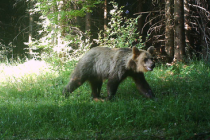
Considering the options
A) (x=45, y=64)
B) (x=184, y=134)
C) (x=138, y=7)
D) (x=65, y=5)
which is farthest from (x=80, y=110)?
(x=138, y=7)

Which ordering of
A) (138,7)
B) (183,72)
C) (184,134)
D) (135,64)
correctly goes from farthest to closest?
(138,7)
(183,72)
(135,64)
(184,134)

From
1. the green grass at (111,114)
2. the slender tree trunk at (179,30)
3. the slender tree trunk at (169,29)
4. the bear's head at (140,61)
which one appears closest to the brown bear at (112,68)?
the bear's head at (140,61)

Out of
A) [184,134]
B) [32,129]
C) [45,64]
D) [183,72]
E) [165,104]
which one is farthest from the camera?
[45,64]

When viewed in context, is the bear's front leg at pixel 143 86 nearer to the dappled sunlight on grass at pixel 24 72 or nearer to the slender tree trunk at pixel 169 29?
the dappled sunlight on grass at pixel 24 72

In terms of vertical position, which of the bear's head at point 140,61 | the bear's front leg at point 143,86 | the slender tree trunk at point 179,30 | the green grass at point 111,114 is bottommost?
the green grass at point 111,114

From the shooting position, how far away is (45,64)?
11.1 metres

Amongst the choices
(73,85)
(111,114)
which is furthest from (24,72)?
(111,114)

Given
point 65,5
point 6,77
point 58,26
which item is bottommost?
point 6,77

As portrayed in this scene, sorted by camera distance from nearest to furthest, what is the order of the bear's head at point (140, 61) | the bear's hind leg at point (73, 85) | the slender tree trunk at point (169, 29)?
the bear's head at point (140, 61)
the bear's hind leg at point (73, 85)
the slender tree trunk at point (169, 29)

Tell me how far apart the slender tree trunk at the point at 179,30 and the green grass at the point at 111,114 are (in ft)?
7.29

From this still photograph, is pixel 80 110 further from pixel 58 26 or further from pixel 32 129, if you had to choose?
pixel 58 26

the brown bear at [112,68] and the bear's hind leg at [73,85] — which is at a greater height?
the brown bear at [112,68]

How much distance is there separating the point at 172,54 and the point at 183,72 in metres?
2.56

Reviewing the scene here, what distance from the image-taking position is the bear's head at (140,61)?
6457 millimetres
